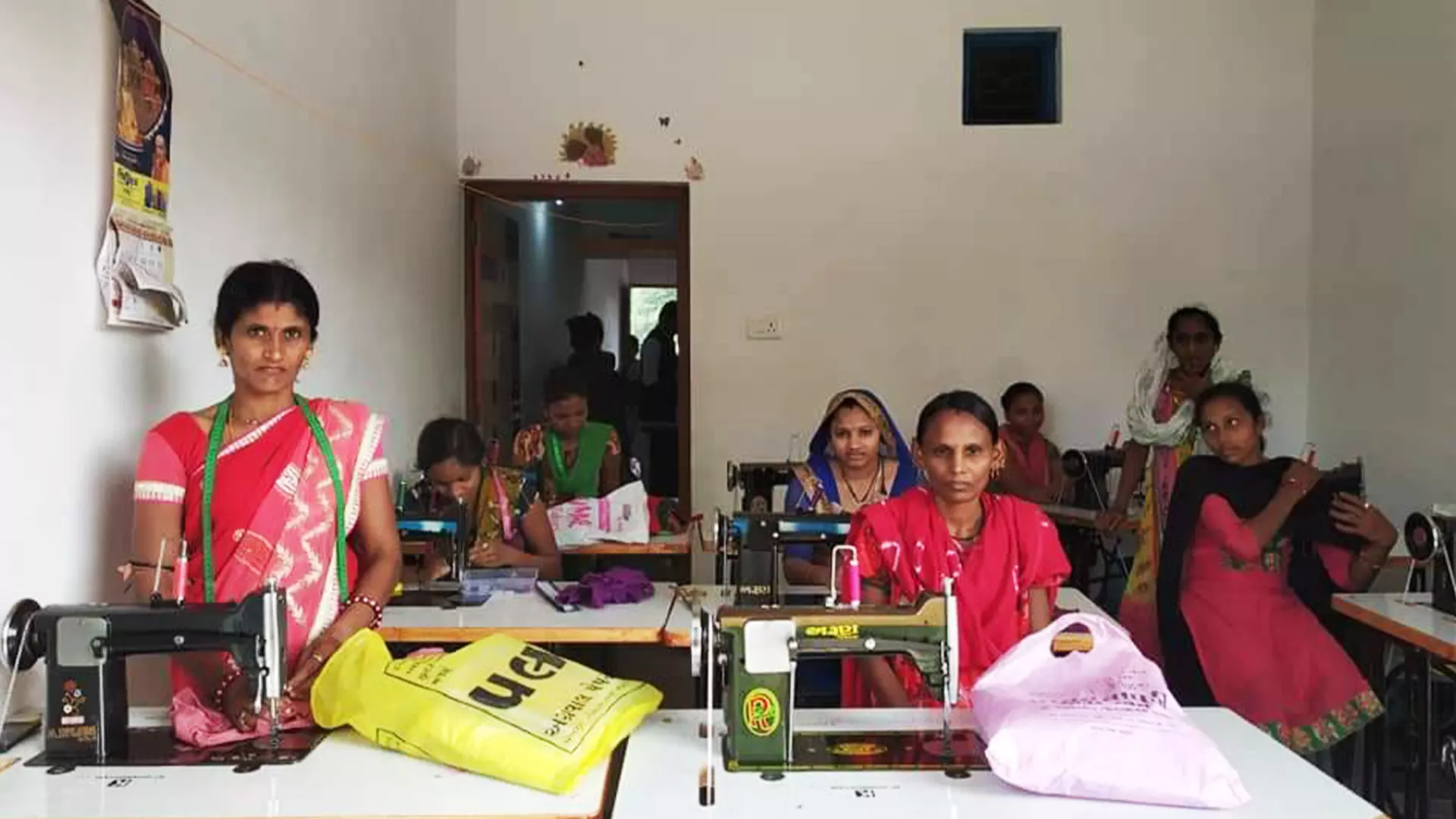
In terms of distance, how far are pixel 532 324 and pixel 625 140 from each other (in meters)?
Answer: 1.14

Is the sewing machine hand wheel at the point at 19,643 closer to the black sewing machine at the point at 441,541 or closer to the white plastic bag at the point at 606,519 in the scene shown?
the black sewing machine at the point at 441,541

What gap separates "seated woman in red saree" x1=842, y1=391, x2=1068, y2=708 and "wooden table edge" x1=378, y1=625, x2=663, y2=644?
1.75 ft

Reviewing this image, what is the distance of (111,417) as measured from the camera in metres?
2.11

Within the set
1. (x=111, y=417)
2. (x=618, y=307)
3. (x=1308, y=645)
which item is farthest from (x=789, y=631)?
(x=618, y=307)

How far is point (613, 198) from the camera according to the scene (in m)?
5.05

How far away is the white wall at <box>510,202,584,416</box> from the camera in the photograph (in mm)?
5480

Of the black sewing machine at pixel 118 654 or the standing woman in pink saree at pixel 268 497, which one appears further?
the standing woman in pink saree at pixel 268 497

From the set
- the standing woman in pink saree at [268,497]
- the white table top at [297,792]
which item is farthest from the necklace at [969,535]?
the standing woman in pink saree at [268,497]

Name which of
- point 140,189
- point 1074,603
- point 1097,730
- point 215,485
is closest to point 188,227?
point 140,189

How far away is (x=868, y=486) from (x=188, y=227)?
1756mm

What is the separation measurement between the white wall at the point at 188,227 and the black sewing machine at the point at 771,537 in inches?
48.1

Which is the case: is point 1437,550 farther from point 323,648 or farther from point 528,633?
point 323,648

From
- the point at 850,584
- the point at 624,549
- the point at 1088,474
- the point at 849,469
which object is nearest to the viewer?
the point at 850,584

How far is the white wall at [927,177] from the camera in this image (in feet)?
16.3
